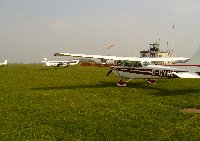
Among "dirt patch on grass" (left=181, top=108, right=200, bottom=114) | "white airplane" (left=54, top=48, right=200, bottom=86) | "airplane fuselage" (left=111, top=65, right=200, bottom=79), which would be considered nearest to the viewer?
"dirt patch on grass" (left=181, top=108, right=200, bottom=114)

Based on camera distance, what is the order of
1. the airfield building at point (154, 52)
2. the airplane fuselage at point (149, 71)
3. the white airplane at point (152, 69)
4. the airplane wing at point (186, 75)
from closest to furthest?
the airplane wing at point (186, 75)
the white airplane at point (152, 69)
the airplane fuselage at point (149, 71)
the airfield building at point (154, 52)

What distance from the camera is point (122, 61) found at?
21.6 metres

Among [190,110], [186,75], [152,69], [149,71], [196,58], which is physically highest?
[196,58]

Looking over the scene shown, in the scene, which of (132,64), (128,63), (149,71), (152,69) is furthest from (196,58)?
(128,63)

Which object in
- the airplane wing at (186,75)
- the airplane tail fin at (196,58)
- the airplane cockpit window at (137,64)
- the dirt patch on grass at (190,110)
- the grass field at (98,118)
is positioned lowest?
the dirt patch on grass at (190,110)

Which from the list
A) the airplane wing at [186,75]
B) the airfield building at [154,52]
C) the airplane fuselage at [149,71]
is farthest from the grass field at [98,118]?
the airfield building at [154,52]

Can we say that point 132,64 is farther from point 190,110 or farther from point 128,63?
point 190,110

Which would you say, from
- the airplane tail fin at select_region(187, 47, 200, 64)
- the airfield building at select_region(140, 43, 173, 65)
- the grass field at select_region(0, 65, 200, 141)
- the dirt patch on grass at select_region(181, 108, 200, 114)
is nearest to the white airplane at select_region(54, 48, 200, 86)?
the airplane tail fin at select_region(187, 47, 200, 64)

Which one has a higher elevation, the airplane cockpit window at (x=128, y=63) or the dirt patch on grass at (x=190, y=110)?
the airplane cockpit window at (x=128, y=63)

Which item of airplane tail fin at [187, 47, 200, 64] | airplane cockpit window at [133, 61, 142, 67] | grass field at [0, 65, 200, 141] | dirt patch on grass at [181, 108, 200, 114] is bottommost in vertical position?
dirt patch on grass at [181, 108, 200, 114]

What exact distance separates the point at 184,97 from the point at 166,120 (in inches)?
225

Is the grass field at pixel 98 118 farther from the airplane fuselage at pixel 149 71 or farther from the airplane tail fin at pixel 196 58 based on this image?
the airplane tail fin at pixel 196 58

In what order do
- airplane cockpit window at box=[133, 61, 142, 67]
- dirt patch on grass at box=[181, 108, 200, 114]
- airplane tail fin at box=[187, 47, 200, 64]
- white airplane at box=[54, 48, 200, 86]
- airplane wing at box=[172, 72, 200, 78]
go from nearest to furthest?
dirt patch on grass at box=[181, 108, 200, 114], airplane wing at box=[172, 72, 200, 78], white airplane at box=[54, 48, 200, 86], airplane tail fin at box=[187, 47, 200, 64], airplane cockpit window at box=[133, 61, 142, 67]

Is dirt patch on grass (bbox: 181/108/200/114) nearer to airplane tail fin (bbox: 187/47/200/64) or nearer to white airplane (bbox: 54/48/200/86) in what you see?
white airplane (bbox: 54/48/200/86)
